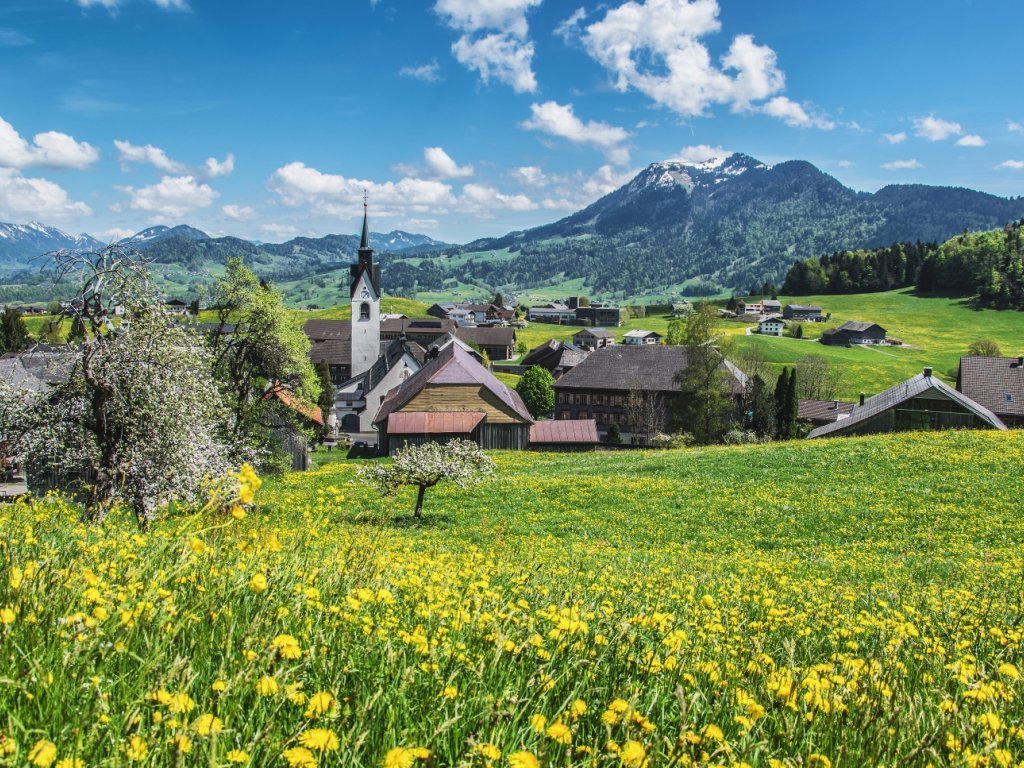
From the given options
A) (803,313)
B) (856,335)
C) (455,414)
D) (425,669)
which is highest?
(803,313)

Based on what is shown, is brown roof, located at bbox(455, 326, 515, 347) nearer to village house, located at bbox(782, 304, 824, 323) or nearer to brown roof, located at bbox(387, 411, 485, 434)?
village house, located at bbox(782, 304, 824, 323)

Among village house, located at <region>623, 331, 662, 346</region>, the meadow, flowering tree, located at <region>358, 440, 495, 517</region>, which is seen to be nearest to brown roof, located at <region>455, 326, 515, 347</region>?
village house, located at <region>623, 331, 662, 346</region>

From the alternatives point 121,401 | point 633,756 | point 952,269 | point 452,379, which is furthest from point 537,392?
point 952,269

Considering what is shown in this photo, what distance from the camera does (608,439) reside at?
68.6 meters

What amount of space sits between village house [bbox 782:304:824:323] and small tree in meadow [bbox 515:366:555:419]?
111m

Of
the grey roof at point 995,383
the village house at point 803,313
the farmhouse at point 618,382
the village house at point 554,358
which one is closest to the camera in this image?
the grey roof at point 995,383

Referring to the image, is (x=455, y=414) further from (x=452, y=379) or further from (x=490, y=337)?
(x=490, y=337)

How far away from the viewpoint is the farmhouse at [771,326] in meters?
162

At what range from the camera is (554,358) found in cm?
12725

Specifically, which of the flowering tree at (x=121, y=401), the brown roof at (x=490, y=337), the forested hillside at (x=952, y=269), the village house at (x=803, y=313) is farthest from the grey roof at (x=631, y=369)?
the forested hillside at (x=952, y=269)

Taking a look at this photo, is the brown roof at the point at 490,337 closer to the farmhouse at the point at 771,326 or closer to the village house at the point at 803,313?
the farmhouse at the point at 771,326

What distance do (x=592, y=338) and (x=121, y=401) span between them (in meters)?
158

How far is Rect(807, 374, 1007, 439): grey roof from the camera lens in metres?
A: 49.5

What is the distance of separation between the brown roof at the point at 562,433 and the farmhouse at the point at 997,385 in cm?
3803
